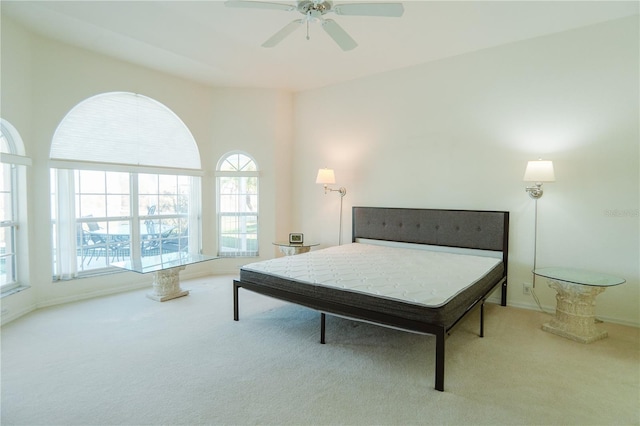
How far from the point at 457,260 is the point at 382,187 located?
1.62 metres

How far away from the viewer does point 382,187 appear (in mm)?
4875

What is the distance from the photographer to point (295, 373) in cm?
244

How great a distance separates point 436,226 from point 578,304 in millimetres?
1690

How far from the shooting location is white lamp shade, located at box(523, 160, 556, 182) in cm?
339

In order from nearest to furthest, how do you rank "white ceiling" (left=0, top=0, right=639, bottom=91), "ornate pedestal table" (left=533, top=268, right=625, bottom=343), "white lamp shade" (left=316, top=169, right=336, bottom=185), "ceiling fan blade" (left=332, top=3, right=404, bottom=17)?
"ceiling fan blade" (left=332, top=3, right=404, bottom=17)
"ornate pedestal table" (left=533, top=268, right=625, bottom=343)
"white ceiling" (left=0, top=0, right=639, bottom=91)
"white lamp shade" (left=316, top=169, right=336, bottom=185)

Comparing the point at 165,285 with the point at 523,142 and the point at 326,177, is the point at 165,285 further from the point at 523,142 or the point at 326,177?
the point at 523,142

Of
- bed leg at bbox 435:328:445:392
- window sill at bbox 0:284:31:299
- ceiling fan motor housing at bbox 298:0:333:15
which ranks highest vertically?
ceiling fan motor housing at bbox 298:0:333:15

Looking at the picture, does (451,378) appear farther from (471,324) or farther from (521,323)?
(521,323)

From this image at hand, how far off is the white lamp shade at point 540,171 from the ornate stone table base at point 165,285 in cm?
413

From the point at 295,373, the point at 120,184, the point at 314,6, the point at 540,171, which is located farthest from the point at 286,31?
the point at 120,184

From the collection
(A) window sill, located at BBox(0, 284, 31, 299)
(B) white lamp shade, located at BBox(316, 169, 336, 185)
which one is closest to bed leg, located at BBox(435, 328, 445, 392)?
(B) white lamp shade, located at BBox(316, 169, 336, 185)

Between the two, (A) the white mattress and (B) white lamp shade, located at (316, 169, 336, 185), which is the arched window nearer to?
(B) white lamp shade, located at (316, 169, 336, 185)

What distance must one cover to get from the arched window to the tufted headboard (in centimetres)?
277

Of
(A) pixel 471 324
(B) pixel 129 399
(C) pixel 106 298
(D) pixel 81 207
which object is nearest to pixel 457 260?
(A) pixel 471 324
